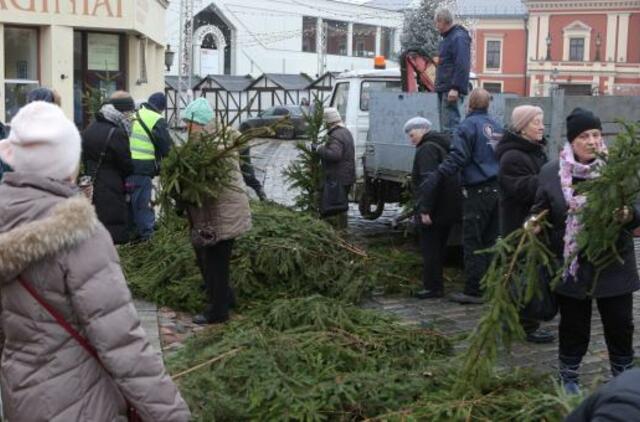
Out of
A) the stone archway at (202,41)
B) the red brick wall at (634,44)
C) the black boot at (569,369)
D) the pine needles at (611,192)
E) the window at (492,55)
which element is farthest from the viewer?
the window at (492,55)

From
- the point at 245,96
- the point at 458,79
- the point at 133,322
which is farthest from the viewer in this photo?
the point at 245,96

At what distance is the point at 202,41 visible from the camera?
61688 mm

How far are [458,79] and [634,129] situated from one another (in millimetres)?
5188

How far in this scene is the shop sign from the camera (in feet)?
56.2

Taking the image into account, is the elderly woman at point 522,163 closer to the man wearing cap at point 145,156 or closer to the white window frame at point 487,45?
the man wearing cap at point 145,156

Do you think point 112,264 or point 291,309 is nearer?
point 112,264

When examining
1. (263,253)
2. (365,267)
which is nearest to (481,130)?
(365,267)

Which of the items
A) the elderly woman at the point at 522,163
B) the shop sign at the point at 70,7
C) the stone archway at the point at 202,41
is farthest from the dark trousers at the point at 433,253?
the stone archway at the point at 202,41

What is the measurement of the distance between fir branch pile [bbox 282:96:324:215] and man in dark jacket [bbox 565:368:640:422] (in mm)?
8592

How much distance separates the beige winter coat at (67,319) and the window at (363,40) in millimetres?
70469

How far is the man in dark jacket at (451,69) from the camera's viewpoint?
936 centimetres

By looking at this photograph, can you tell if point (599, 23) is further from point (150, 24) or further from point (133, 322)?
point (133, 322)

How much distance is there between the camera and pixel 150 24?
22.4m

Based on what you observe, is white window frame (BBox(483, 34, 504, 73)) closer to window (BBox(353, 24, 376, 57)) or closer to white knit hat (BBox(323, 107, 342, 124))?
window (BBox(353, 24, 376, 57))
